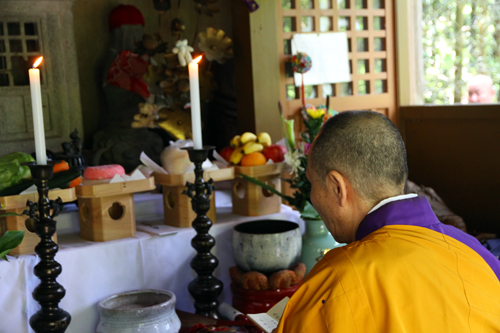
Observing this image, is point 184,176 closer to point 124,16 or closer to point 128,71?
point 128,71

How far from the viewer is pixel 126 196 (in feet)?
5.03

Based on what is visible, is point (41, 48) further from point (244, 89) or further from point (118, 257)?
point (118, 257)

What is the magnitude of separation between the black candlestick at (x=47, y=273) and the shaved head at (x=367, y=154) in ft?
2.35

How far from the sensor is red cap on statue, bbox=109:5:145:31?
7.46ft

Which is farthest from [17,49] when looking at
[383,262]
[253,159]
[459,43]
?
[459,43]

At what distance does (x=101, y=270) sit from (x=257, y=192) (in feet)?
1.88

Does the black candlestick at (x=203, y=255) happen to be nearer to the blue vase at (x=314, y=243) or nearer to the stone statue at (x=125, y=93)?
the blue vase at (x=314, y=243)

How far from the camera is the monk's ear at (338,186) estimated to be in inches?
34.5

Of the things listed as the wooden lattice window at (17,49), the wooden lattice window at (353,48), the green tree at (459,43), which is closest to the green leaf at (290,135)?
the wooden lattice window at (353,48)

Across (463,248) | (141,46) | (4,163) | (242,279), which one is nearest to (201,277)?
(242,279)

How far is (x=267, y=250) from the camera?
1520 millimetres

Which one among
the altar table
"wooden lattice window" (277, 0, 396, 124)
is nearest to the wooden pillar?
"wooden lattice window" (277, 0, 396, 124)

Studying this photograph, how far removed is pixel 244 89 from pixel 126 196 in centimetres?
87

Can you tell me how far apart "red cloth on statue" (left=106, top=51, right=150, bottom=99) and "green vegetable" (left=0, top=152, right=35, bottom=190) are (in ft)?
2.98
